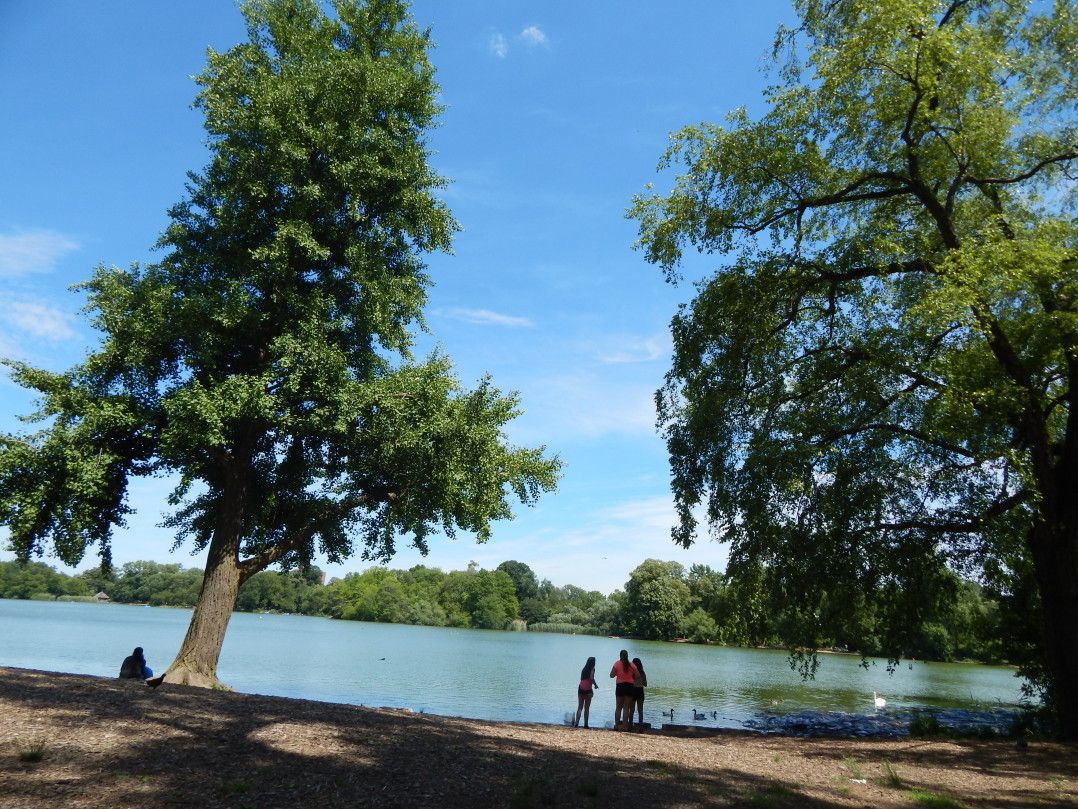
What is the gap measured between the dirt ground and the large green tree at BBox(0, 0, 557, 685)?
237 inches

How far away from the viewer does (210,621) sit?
15.6 m

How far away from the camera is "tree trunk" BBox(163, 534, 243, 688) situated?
15188 mm

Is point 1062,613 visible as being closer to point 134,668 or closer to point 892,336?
point 892,336

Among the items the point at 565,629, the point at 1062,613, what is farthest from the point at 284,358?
the point at 565,629

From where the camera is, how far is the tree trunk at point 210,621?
49.8 ft

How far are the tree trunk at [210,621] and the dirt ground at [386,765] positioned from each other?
14.8 feet

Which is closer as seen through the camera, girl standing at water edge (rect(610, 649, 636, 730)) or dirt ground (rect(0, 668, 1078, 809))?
dirt ground (rect(0, 668, 1078, 809))

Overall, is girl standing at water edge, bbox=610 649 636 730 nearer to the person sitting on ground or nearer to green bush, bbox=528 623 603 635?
the person sitting on ground

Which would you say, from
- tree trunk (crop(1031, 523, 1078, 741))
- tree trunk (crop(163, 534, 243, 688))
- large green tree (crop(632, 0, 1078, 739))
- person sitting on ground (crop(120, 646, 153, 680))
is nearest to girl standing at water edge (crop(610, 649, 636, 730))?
large green tree (crop(632, 0, 1078, 739))

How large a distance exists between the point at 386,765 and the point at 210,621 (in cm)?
1057

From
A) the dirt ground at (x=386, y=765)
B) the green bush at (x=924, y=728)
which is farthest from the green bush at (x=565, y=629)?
the dirt ground at (x=386, y=765)

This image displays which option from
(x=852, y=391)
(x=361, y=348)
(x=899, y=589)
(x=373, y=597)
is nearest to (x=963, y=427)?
(x=852, y=391)

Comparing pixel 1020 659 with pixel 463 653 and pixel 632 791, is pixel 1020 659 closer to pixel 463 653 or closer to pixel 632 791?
pixel 632 791

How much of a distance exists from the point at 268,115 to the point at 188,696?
13071 millimetres
